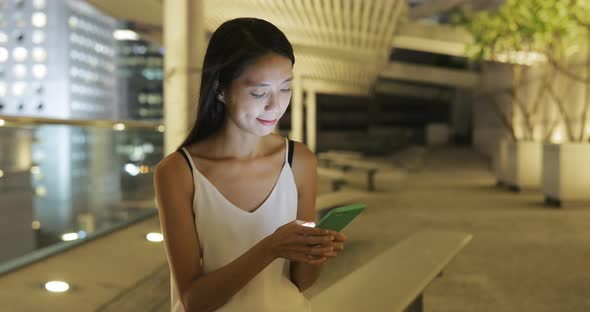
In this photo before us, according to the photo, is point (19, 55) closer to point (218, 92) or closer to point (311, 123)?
point (311, 123)

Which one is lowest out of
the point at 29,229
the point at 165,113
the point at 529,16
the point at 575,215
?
the point at 575,215

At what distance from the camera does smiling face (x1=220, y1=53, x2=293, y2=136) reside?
4.09ft

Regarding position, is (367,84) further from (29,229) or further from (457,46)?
(29,229)

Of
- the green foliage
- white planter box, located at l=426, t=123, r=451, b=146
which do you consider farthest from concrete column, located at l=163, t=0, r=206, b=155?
white planter box, located at l=426, t=123, r=451, b=146

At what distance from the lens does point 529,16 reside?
31.9ft

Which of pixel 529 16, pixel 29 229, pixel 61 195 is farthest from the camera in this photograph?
pixel 529 16

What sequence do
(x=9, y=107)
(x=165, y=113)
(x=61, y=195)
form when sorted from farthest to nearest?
(x=9, y=107)
(x=165, y=113)
(x=61, y=195)

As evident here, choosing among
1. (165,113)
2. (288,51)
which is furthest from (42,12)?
(288,51)

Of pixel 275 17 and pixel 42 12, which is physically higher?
pixel 42 12

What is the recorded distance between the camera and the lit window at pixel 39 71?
31109 millimetres

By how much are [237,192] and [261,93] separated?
0.26 metres

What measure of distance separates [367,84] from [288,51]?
82.0 feet

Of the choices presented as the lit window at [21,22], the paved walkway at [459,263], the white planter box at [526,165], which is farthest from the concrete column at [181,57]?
the lit window at [21,22]

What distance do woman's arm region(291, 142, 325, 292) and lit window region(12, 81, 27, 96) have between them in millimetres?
26574
